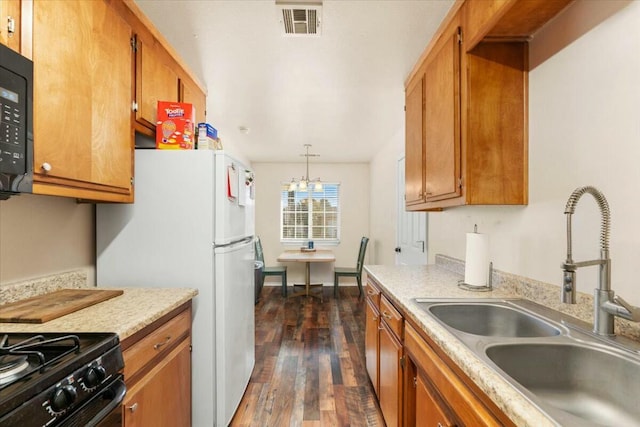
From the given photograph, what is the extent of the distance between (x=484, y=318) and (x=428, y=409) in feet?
1.66

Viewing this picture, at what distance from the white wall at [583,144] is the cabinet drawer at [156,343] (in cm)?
170

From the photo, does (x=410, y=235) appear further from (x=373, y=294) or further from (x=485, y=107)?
(x=485, y=107)

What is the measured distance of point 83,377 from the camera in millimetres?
841

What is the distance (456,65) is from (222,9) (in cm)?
126

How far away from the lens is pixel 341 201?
5.93m

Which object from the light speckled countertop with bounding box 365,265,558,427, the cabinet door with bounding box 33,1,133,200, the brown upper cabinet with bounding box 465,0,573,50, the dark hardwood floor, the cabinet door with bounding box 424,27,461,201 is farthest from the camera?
the dark hardwood floor

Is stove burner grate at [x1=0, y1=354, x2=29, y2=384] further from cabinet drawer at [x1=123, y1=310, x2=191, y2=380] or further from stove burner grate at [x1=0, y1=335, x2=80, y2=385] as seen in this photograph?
cabinet drawer at [x1=123, y1=310, x2=191, y2=380]

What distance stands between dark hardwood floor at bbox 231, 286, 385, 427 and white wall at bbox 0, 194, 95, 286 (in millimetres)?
1365

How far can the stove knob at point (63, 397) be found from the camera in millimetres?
750

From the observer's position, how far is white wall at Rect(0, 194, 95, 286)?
1.29 m

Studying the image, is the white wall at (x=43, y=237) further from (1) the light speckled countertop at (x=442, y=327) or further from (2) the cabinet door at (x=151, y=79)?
(1) the light speckled countertop at (x=442, y=327)

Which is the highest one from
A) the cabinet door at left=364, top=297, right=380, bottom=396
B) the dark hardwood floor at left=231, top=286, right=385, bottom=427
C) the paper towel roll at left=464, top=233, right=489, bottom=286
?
the paper towel roll at left=464, top=233, right=489, bottom=286

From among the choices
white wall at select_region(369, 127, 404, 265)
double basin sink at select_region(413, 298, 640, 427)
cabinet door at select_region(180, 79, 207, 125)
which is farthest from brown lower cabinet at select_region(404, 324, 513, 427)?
white wall at select_region(369, 127, 404, 265)

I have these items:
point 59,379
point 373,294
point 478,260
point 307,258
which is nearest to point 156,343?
point 59,379
